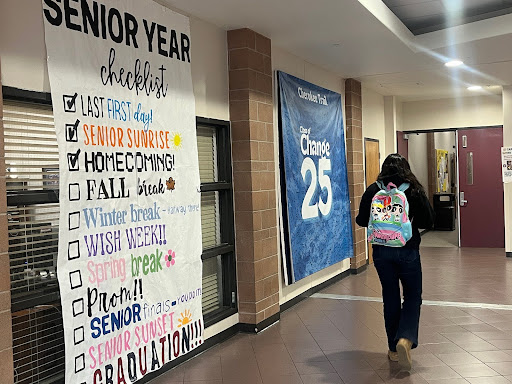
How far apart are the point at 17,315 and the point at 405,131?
875 cm

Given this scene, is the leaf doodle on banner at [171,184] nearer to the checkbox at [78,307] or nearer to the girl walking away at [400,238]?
the checkbox at [78,307]

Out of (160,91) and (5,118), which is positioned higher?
(160,91)

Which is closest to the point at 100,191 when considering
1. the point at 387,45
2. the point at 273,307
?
the point at 273,307

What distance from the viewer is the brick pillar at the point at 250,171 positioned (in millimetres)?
4824

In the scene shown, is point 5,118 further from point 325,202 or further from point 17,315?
point 325,202

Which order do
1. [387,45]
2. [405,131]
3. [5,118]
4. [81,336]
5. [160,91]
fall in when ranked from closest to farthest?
[5,118], [81,336], [160,91], [387,45], [405,131]

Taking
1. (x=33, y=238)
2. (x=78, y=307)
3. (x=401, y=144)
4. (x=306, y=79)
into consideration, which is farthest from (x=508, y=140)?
(x=33, y=238)

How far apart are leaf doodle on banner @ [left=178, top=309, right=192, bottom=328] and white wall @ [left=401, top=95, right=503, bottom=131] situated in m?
7.37

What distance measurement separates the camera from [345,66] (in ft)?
22.3

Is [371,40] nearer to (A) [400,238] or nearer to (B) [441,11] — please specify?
(B) [441,11]

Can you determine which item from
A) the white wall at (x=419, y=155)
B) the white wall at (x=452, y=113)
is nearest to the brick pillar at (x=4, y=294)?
the white wall at (x=452, y=113)

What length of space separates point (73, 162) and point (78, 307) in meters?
0.81

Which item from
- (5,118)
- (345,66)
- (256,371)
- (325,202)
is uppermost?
(345,66)

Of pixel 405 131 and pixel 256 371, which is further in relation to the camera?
→ pixel 405 131
